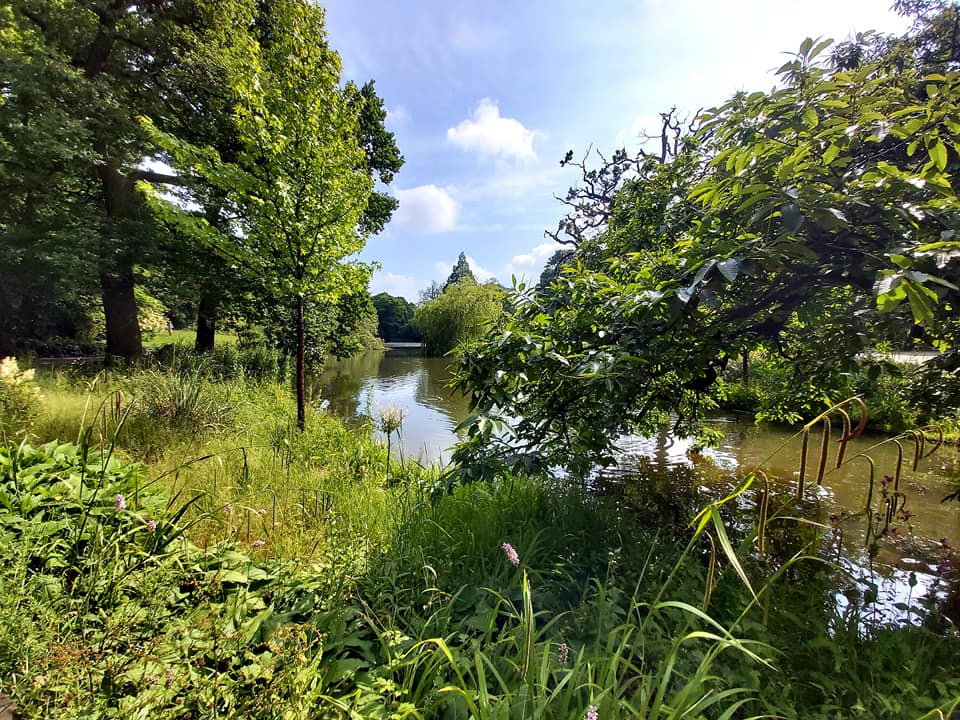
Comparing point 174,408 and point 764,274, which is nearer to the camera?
point 764,274

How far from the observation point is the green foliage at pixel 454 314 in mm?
23138

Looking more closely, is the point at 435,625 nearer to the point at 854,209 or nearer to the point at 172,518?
the point at 172,518

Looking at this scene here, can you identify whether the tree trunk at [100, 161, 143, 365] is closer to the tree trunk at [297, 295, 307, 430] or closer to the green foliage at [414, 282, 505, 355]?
the tree trunk at [297, 295, 307, 430]

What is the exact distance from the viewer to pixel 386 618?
1.67 metres

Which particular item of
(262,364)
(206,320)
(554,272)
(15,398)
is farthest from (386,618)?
(554,272)

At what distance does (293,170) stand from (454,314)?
19.4 metres

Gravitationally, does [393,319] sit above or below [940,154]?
above

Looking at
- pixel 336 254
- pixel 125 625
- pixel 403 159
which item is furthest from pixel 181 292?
pixel 125 625

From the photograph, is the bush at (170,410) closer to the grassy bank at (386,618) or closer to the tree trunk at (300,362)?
the tree trunk at (300,362)

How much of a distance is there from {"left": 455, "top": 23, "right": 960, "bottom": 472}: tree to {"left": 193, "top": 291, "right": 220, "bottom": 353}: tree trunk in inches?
404

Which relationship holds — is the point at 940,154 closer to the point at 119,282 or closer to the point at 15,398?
the point at 15,398

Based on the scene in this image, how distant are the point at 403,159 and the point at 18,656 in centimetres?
1518

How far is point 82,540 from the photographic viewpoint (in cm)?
163

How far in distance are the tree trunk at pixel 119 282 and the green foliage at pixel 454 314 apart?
1529cm
